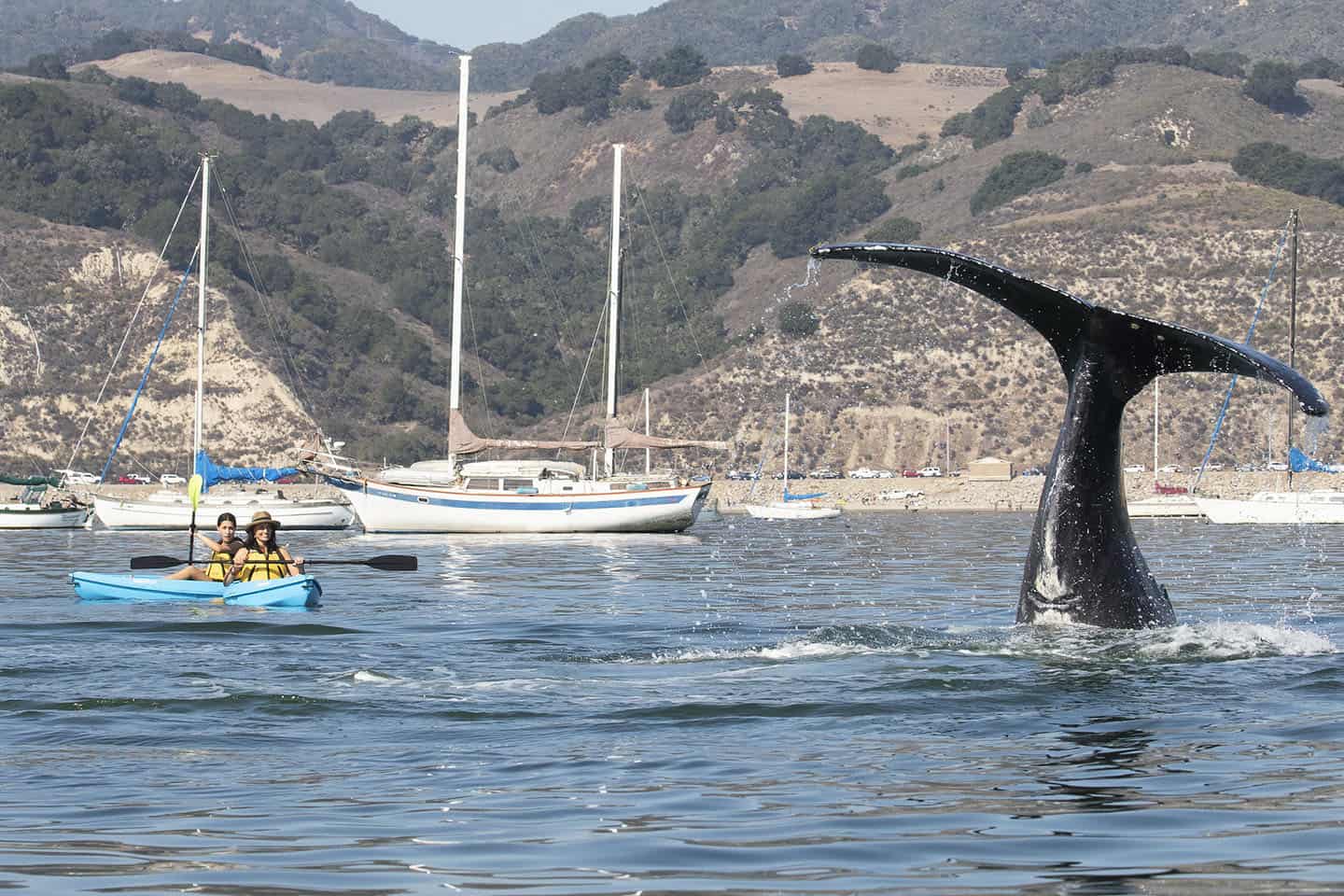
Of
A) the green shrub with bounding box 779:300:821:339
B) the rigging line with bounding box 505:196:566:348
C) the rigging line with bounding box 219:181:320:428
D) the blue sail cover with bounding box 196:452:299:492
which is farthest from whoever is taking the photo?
the rigging line with bounding box 505:196:566:348

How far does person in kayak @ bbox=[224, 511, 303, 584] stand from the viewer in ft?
89.8

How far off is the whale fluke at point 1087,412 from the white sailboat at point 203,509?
166 feet

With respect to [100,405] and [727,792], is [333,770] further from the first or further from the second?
[100,405]

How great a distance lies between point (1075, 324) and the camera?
58.1 ft

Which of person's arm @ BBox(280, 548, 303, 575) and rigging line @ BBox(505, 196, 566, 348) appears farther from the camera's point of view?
rigging line @ BBox(505, 196, 566, 348)

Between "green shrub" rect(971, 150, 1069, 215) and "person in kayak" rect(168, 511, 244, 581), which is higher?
"green shrub" rect(971, 150, 1069, 215)

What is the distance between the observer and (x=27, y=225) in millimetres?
136500

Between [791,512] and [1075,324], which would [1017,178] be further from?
[1075,324]

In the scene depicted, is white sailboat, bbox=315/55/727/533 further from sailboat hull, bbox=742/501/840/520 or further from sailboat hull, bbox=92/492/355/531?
sailboat hull, bbox=742/501/840/520

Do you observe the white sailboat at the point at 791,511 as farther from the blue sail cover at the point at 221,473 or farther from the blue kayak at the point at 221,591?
the blue kayak at the point at 221,591

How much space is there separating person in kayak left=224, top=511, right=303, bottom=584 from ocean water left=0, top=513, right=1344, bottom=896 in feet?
2.63

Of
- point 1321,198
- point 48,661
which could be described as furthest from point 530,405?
point 48,661

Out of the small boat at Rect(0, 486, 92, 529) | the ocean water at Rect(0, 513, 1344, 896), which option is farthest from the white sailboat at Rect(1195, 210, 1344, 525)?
the ocean water at Rect(0, 513, 1344, 896)

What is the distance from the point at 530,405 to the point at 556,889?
132864mm
